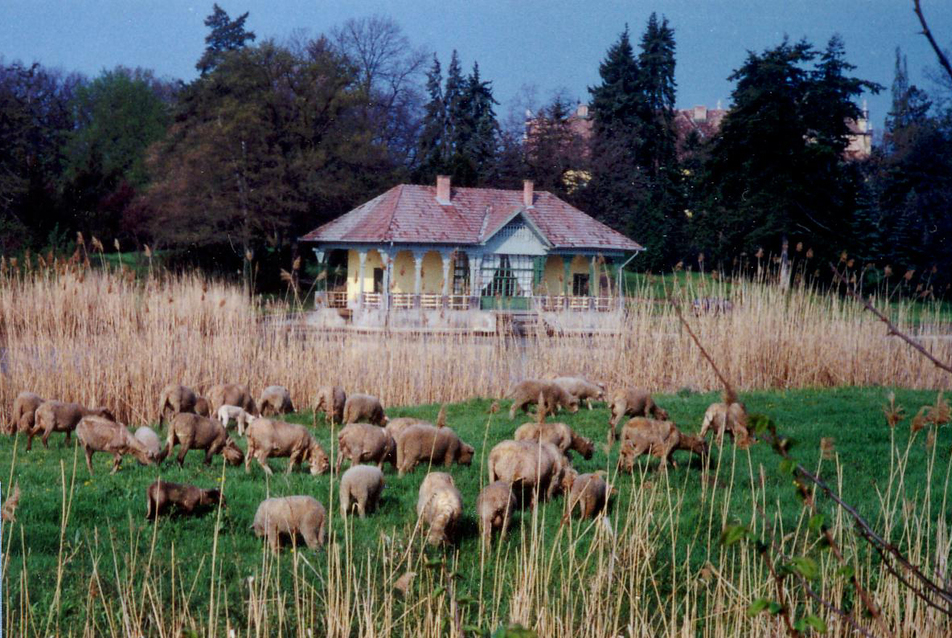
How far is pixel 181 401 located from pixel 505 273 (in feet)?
74.2

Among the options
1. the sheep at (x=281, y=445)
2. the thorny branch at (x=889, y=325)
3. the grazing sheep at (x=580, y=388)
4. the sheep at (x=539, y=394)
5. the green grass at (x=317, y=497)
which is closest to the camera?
the thorny branch at (x=889, y=325)

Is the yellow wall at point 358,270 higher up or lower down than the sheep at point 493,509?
higher up

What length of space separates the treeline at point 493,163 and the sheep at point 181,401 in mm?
19750

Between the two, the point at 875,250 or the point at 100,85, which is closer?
the point at 875,250

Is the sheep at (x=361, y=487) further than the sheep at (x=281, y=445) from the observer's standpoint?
No

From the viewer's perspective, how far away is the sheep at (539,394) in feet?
32.9

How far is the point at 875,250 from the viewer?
97.9 feet

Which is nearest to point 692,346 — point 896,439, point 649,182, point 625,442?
point 896,439

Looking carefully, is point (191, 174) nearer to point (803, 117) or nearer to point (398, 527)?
point (803, 117)

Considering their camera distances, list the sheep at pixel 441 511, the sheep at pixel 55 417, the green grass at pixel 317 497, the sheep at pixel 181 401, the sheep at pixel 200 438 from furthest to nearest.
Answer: the sheep at pixel 181 401 → the sheep at pixel 55 417 → the sheep at pixel 200 438 → the sheep at pixel 441 511 → the green grass at pixel 317 497

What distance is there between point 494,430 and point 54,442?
4.16m

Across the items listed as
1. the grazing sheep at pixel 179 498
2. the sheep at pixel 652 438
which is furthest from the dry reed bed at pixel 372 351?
the sheep at pixel 652 438

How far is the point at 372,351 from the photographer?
11805 millimetres

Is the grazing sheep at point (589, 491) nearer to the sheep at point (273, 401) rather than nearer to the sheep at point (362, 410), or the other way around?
the sheep at point (362, 410)
